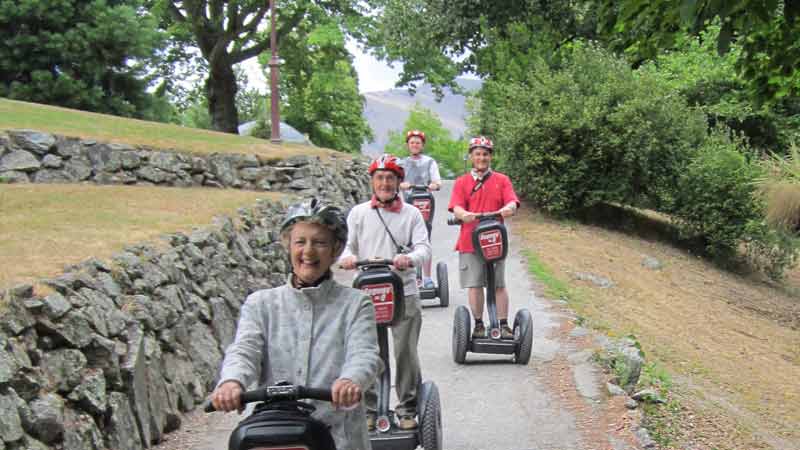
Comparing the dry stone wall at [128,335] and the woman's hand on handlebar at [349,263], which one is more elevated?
the woman's hand on handlebar at [349,263]

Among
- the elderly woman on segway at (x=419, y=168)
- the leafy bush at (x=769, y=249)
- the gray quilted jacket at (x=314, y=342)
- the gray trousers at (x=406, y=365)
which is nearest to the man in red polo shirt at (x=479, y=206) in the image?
the gray trousers at (x=406, y=365)

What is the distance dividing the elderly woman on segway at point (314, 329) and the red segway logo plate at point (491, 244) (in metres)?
4.50

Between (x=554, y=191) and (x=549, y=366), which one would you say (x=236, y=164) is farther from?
(x=549, y=366)

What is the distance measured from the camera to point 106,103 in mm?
24375

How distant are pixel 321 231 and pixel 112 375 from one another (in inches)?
132

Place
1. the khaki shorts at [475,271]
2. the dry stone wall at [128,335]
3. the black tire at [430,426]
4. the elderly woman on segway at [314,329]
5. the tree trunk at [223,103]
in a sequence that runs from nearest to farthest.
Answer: the elderly woman on segway at [314,329] < the dry stone wall at [128,335] < the black tire at [430,426] < the khaki shorts at [475,271] < the tree trunk at [223,103]

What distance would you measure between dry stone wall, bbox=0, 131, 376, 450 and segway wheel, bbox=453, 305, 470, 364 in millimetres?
2364

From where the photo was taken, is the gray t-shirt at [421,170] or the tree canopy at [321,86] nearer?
the gray t-shirt at [421,170]

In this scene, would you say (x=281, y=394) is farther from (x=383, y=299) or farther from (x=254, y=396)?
(x=383, y=299)

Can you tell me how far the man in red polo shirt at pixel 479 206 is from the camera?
8227 millimetres

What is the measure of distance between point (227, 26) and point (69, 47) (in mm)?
6989

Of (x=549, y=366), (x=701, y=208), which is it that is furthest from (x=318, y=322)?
(x=701, y=208)

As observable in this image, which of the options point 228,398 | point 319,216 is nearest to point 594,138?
point 319,216

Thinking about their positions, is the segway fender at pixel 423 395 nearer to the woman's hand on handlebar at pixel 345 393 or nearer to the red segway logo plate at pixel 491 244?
the red segway logo plate at pixel 491 244
